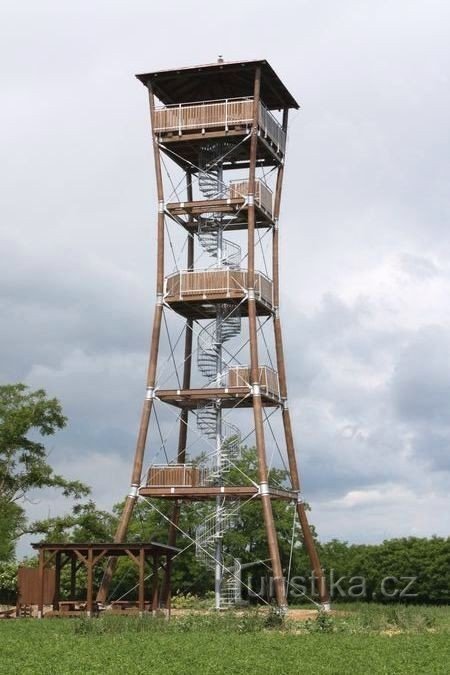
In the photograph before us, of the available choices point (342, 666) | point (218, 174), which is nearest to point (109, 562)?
point (218, 174)

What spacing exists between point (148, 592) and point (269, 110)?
23.0 m

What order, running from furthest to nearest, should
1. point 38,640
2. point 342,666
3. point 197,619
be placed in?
1. point 197,619
2. point 38,640
3. point 342,666

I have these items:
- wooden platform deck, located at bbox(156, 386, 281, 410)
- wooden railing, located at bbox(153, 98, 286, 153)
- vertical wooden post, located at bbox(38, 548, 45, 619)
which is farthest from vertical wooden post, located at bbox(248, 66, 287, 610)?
vertical wooden post, located at bbox(38, 548, 45, 619)

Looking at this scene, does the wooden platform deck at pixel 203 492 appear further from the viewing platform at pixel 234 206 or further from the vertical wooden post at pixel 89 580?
the viewing platform at pixel 234 206

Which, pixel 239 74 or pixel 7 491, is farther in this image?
pixel 7 491

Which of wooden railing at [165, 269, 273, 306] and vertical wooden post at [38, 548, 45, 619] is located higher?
wooden railing at [165, 269, 273, 306]

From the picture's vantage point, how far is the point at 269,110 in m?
47.2

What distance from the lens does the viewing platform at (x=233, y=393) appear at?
1634 inches

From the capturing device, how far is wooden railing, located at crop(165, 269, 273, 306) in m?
42.0

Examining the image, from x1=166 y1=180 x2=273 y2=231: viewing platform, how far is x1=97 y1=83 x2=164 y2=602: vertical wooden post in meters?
1.04

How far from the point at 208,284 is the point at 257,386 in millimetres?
4442

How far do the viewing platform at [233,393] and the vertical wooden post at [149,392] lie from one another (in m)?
0.81

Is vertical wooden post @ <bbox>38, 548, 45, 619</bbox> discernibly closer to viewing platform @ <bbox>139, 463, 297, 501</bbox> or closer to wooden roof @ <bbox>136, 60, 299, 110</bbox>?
viewing platform @ <bbox>139, 463, 297, 501</bbox>

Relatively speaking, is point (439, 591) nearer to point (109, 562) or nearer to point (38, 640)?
point (109, 562)
